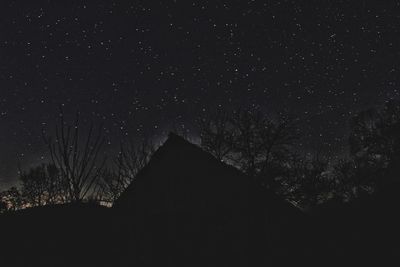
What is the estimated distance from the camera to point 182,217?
775 cm

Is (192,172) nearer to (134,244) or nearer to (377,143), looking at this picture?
(134,244)

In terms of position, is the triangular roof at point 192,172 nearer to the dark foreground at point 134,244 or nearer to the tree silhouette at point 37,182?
the dark foreground at point 134,244

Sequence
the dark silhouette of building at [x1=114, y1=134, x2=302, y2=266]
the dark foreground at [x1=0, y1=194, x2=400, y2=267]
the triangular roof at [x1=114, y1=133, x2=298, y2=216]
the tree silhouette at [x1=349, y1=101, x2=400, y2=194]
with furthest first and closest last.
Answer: the tree silhouette at [x1=349, y1=101, x2=400, y2=194]
the triangular roof at [x1=114, y1=133, x2=298, y2=216]
the dark silhouette of building at [x1=114, y1=134, x2=302, y2=266]
the dark foreground at [x1=0, y1=194, x2=400, y2=267]

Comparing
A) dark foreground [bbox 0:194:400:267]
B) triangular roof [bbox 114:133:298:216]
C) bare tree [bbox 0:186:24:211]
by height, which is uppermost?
bare tree [bbox 0:186:24:211]

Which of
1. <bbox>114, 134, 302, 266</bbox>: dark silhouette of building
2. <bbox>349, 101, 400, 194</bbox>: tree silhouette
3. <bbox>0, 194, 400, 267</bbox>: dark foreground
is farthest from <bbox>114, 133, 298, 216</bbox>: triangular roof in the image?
<bbox>349, 101, 400, 194</bbox>: tree silhouette

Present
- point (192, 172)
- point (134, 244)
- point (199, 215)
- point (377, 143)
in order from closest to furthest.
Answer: point (134, 244) < point (199, 215) < point (192, 172) < point (377, 143)

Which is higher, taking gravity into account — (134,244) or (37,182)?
(37,182)

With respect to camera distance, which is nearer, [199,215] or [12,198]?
[199,215]

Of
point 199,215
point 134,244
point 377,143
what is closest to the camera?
point 134,244

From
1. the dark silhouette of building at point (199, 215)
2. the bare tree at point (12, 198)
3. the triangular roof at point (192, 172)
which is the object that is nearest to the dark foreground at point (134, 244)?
the dark silhouette of building at point (199, 215)

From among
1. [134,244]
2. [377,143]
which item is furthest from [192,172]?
[377,143]

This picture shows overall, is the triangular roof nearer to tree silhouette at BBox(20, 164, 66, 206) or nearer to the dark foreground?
the dark foreground

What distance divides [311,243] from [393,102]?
22.0 metres

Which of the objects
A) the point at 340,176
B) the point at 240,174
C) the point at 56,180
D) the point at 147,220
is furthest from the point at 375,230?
the point at 56,180
